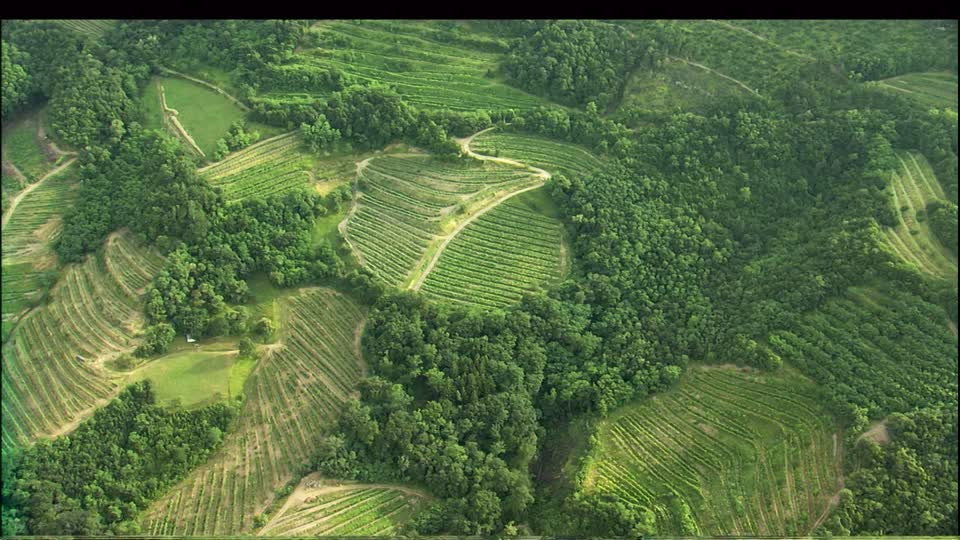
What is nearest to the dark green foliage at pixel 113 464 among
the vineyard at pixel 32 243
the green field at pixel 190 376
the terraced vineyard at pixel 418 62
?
the green field at pixel 190 376

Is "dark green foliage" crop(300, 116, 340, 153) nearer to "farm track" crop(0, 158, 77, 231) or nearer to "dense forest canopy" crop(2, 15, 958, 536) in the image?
"dense forest canopy" crop(2, 15, 958, 536)

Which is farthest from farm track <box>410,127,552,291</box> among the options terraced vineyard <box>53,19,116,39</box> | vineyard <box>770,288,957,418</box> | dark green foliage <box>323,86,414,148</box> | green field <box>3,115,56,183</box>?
terraced vineyard <box>53,19,116,39</box>

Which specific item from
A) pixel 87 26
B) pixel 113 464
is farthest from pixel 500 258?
pixel 87 26

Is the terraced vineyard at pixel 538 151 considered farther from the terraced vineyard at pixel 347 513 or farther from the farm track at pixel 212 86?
the terraced vineyard at pixel 347 513

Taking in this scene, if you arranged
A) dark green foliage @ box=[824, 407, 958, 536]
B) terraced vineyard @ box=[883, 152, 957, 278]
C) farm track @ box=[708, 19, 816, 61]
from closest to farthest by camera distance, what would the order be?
dark green foliage @ box=[824, 407, 958, 536] → terraced vineyard @ box=[883, 152, 957, 278] → farm track @ box=[708, 19, 816, 61]

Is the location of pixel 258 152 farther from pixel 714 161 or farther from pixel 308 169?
pixel 714 161

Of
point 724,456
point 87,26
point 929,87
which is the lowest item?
point 724,456

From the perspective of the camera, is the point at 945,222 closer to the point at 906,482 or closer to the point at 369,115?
the point at 906,482
